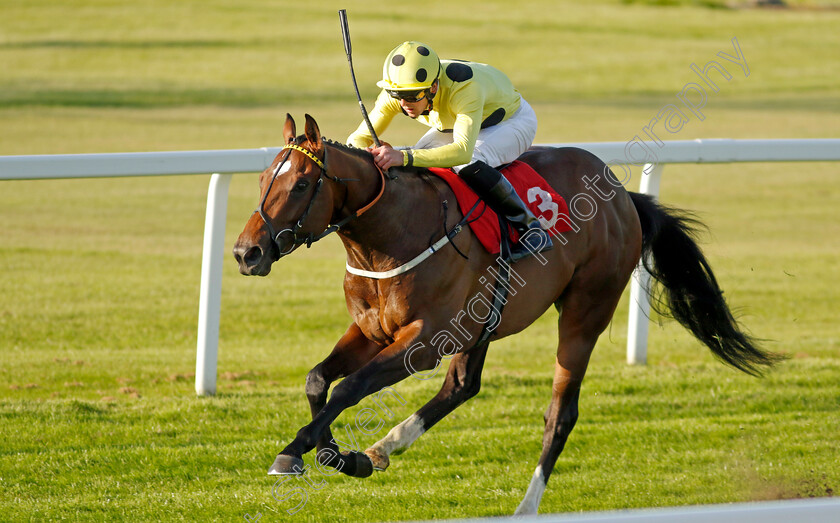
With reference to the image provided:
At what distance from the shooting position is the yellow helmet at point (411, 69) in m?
3.99

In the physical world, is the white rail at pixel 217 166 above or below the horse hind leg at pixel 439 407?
above

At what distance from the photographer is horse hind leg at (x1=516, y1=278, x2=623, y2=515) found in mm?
4773

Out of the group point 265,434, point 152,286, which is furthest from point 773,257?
point 265,434

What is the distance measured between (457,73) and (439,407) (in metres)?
1.53

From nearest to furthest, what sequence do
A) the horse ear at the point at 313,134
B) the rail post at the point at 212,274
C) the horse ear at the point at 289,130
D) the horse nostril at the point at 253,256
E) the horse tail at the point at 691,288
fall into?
the horse nostril at the point at 253,256 < the horse ear at the point at 313,134 < the horse ear at the point at 289,130 < the horse tail at the point at 691,288 < the rail post at the point at 212,274

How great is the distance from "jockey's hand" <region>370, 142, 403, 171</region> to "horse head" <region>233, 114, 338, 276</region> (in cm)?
23

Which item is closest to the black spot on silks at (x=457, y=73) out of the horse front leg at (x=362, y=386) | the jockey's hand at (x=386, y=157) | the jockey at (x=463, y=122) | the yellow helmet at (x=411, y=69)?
the jockey at (x=463, y=122)

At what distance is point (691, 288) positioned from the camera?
17.7ft

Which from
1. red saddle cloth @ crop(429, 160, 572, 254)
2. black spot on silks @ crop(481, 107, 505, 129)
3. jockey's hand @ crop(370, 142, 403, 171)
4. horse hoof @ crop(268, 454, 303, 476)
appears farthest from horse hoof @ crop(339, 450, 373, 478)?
black spot on silks @ crop(481, 107, 505, 129)

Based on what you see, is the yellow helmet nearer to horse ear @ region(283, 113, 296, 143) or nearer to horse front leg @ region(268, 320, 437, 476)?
horse ear @ region(283, 113, 296, 143)

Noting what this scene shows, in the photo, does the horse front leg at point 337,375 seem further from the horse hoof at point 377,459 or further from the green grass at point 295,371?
the green grass at point 295,371

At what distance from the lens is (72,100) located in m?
23.0

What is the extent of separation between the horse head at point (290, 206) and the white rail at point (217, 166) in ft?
6.30

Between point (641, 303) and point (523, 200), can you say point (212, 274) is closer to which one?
point (523, 200)
